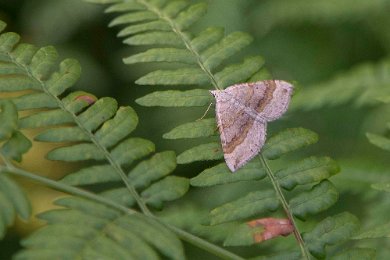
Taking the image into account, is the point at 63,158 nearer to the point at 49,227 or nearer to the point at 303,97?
the point at 49,227

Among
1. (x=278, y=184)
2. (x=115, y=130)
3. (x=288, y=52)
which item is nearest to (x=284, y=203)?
(x=278, y=184)

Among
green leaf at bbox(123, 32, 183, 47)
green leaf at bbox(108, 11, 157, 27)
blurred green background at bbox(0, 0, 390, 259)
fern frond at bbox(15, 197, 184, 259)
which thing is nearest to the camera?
fern frond at bbox(15, 197, 184, 259)

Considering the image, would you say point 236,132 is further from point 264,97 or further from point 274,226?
point 274,226

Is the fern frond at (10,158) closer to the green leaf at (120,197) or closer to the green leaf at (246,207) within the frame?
the green leaf at (120,197)

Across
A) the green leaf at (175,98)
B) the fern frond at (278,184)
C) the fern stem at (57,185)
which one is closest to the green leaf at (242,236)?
the fern frond at (278,184)

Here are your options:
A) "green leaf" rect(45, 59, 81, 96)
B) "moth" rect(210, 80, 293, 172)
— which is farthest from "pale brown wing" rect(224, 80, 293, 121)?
"green leaf" rect(45, 59, 81, 96)

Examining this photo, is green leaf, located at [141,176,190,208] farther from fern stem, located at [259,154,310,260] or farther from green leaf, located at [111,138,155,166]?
fern stem, located at [259,154,310,260]

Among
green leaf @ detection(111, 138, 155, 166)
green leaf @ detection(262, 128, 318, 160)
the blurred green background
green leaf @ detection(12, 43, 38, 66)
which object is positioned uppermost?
green leaf @ detection(12, 43, 38, 66)
